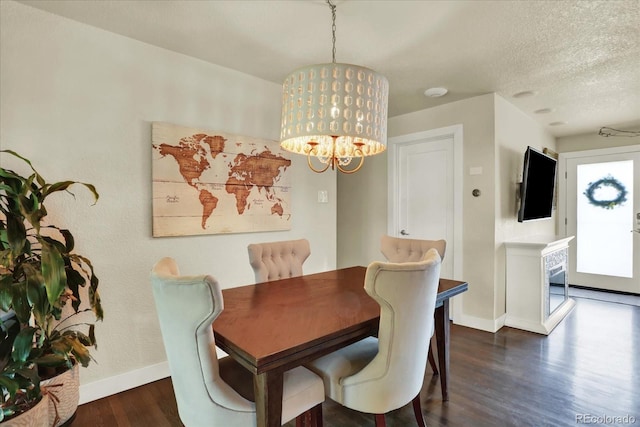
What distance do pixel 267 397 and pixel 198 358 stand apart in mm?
273

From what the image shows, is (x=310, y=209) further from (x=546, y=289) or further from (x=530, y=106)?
(x=530, y=106)

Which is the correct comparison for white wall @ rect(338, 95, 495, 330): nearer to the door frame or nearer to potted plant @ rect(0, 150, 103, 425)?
the door frame

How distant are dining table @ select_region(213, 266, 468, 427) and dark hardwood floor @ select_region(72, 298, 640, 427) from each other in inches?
9.9

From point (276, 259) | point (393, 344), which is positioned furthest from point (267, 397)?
point (276, 259)

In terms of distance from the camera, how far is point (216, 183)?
2.57 meters

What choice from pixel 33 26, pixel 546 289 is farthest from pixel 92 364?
pixel 546 289

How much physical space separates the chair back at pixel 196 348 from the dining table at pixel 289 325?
0.10 m

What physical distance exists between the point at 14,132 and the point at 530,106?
4529mm

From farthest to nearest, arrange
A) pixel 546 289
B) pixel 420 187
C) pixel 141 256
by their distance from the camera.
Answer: pixel 420 187
pixel 546 289
pixel 141 256

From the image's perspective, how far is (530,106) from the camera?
355 cm

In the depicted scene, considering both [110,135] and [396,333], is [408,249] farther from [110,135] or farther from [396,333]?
[110,135]

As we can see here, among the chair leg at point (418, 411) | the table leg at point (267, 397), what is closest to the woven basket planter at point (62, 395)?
the table leg at point (267, 397)

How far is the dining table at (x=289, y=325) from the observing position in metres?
1.08

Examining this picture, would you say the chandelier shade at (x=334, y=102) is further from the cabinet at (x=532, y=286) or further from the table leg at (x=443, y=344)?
the cabinet at (x=532, y=286)
